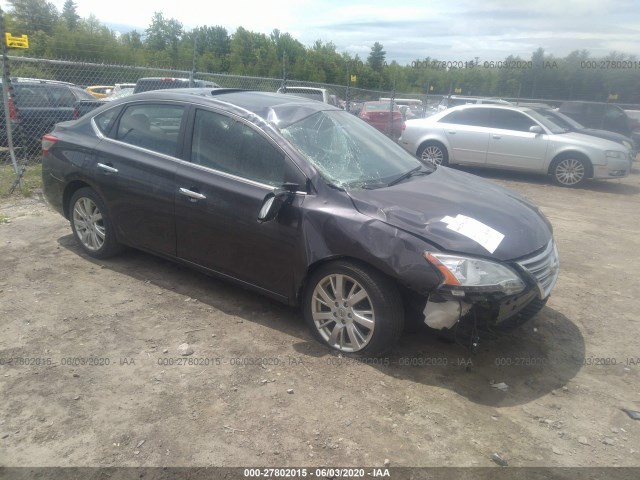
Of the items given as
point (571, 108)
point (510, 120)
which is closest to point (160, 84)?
point (510, 120)

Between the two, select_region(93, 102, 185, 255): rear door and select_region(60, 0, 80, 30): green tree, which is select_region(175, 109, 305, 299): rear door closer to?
select_region(93, 102, 185, 255): rear door

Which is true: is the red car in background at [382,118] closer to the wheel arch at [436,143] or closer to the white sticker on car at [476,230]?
the wheel arch at [436,143]

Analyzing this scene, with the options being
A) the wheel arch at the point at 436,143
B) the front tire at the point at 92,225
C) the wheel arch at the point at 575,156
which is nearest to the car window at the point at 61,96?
the front tire at the point at 92,225

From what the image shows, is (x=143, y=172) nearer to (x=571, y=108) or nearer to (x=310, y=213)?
(x=310, y=213)

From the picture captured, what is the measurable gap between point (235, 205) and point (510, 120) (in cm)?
901

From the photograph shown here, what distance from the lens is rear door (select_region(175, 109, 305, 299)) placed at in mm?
3627

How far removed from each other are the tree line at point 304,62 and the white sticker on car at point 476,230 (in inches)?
370

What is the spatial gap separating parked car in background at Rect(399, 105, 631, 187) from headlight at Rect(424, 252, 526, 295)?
744 centimetres

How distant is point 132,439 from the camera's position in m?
2.67

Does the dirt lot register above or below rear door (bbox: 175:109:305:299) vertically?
below

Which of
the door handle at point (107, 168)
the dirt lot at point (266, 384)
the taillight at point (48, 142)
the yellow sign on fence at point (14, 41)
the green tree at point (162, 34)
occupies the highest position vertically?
the green tree at point (162, 34)

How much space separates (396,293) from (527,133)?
8.99 metres

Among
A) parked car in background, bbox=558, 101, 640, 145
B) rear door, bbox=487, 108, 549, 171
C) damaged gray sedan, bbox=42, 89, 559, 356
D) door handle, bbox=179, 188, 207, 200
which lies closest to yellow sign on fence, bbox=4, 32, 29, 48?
damaged gray sedan, bbox=42, 89, 559, 356

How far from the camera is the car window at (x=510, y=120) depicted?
10.9 meters
